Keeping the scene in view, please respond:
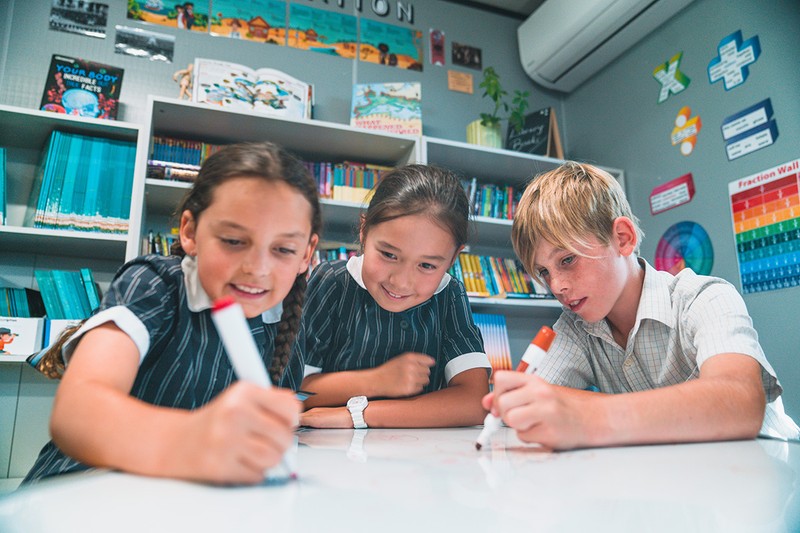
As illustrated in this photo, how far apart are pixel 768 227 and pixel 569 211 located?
150cm

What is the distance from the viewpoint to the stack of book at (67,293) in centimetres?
199

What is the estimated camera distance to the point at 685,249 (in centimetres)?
251

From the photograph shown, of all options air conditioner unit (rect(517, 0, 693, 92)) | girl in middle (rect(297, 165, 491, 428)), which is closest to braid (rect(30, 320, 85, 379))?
girl in middle (rect(297, 165, 491, 428))

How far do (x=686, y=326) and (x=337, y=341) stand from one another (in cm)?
73

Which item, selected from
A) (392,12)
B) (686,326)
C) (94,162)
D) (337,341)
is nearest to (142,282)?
(337,341)

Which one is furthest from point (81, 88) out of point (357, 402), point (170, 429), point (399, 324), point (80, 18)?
point (170, 429)

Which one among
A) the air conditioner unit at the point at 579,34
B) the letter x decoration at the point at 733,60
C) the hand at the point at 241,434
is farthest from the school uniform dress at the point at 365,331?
the air conditioner unit at the point at 579,34

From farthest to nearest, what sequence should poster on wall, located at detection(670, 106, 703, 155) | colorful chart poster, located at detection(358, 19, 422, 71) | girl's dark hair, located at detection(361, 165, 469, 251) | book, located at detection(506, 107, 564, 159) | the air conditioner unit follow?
colorful chart poster, located at detection(358, 19, 422, 71)
book, located at detection(506, 107, 564, 159)
the air conditioner unit
poster on wall, located at detection(670, 106, 703, 155)
girl's dark hair, located at detection(361, 165, 469, 251)

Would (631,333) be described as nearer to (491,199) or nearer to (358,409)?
(358,409)

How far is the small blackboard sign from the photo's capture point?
2.79 metres

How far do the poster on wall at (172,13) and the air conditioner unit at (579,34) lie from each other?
1818mm

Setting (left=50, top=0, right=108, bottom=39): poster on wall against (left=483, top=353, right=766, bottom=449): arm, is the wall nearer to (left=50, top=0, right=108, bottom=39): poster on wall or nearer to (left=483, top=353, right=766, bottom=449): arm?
(left=483, top=353, right=766, bottom=449): arm

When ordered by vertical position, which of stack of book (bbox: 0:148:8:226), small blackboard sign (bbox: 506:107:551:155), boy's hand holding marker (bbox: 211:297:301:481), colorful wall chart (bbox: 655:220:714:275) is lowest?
boy's hand holding marker (bbox: 211:297:301:481)

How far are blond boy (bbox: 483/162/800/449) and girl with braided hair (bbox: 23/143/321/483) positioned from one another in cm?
42
